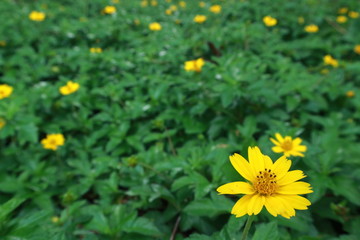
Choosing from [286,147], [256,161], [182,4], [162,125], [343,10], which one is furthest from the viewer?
[182,4]

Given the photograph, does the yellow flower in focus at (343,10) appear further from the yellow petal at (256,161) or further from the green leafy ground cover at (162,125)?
the yellow petal at (256,161)

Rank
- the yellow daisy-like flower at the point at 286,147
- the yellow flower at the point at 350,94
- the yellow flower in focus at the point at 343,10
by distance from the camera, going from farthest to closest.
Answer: the yellow flower in focus at the point at 343,10, the yellow flower at the point at 350,94, the yellow daisy-like flower at the point at 286,147

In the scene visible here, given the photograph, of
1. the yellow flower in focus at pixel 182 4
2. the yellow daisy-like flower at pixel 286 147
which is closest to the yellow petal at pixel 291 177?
the yellow daisy-like flower at pixel 286 147

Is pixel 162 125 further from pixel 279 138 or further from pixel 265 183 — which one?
pixel 265 183

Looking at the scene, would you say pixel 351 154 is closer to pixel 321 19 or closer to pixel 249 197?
pixel 249 197

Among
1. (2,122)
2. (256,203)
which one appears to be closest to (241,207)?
(256,203)
